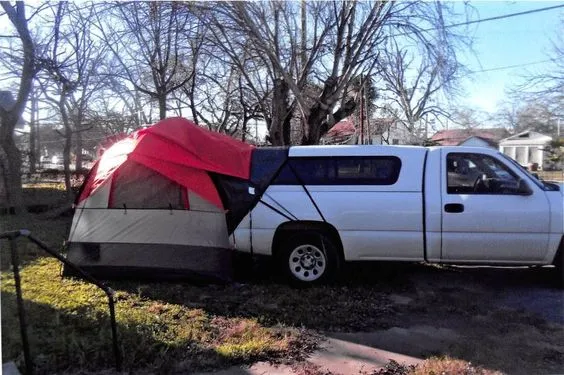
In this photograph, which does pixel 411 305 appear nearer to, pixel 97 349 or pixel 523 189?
pixel 523 189

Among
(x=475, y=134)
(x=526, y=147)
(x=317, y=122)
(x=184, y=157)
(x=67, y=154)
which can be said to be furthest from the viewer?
(x=475, y=134)

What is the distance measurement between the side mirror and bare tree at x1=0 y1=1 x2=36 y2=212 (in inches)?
467

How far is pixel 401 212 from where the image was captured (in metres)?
6.47

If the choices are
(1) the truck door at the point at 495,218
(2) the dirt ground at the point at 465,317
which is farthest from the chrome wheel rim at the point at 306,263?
(1) the truck door at the point at 495,218

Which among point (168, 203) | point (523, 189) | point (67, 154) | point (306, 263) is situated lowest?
point (306, 263)

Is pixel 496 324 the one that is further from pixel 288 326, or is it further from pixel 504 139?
pixel 504 139

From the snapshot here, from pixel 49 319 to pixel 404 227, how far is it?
13.8 ft

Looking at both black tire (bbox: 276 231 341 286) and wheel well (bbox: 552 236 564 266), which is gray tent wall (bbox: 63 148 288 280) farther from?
wheel well (bbox: 552 236 564 266)

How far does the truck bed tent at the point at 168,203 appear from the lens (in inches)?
268

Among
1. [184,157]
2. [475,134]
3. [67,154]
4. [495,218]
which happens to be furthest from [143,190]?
[475,134]

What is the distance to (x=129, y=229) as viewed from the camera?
23.1 ft

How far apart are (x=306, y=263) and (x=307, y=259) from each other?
54mm

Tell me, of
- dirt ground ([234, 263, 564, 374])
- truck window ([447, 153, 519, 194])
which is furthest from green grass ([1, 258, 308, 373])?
truck window ([447, 153, 519, 194])

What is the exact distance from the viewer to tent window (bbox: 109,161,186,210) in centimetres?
697
